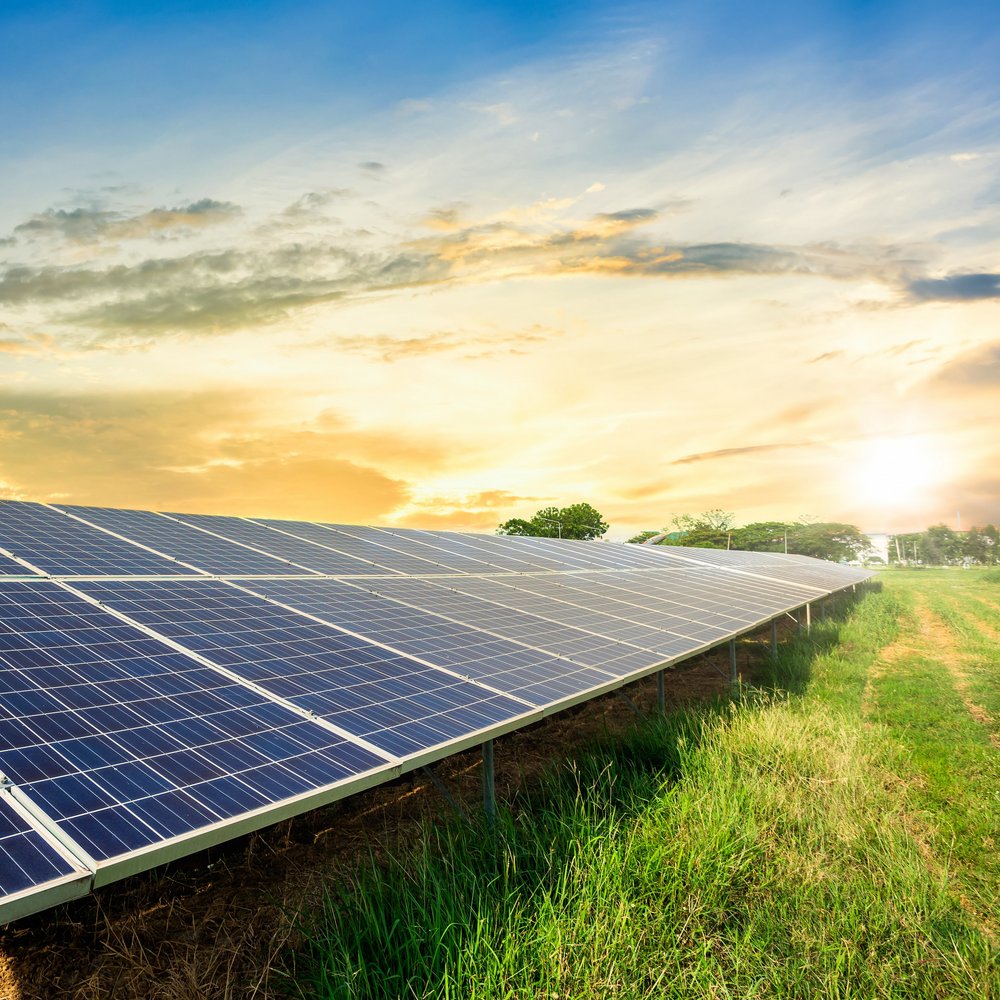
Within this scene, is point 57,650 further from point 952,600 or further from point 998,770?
point 952,600

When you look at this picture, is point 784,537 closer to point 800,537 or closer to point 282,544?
point 800,537

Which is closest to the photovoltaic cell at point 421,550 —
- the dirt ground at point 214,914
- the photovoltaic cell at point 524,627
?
the photovoltaic cell at point 524,627

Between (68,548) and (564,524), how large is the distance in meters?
82.7

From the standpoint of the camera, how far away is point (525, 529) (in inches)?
3511

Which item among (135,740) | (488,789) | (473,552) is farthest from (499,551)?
(135,740)

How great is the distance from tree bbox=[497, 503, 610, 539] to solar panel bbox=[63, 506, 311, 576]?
236 ft

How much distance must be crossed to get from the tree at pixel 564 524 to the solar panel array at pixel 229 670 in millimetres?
72208

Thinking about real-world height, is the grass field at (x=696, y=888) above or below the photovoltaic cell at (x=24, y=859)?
below

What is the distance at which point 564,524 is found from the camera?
307ft

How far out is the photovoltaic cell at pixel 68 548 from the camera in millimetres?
11000

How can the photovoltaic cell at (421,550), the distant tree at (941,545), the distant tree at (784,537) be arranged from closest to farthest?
the photovoltaic cell at (421,550) < the distant tree at (784,537) < the distant tree at (941,545)

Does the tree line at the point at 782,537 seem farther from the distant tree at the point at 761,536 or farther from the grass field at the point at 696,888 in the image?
the grass field at the point at 696,888

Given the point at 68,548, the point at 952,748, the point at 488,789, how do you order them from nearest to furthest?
1. the point at 488,789
2. the point at 68,548
3. the point at 952,748

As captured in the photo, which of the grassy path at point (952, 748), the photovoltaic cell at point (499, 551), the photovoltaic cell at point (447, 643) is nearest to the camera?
the grassy path at point (952, 748)
